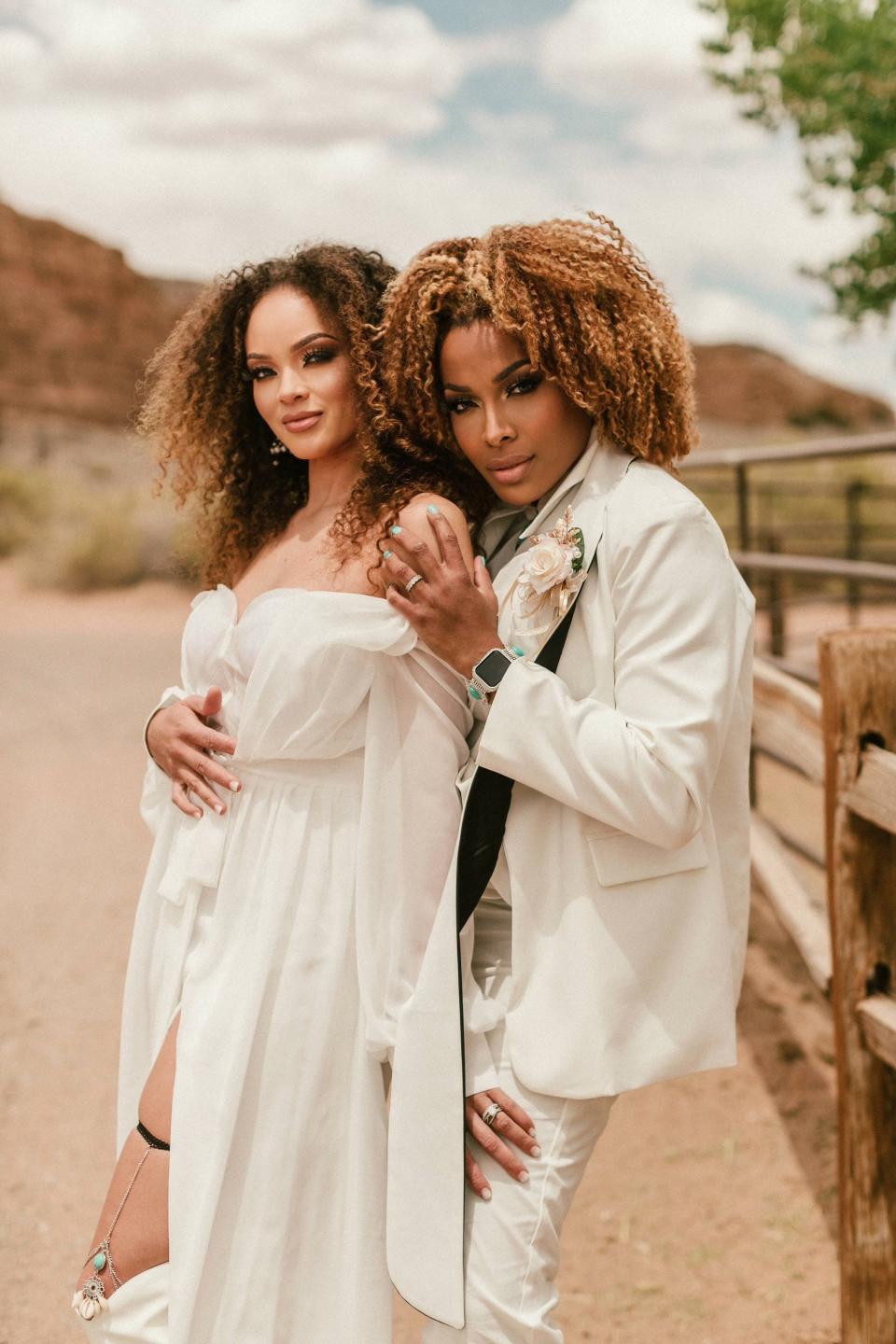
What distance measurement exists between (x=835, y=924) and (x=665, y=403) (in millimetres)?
1044

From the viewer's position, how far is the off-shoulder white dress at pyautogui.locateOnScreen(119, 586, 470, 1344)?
74.5 inches

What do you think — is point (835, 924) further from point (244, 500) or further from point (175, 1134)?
point (244, 500)

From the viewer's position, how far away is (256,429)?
8.42ft

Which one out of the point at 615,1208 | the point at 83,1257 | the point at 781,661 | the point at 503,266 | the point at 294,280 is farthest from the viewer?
the point at 781,661


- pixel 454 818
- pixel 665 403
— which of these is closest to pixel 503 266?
pixel 665 403

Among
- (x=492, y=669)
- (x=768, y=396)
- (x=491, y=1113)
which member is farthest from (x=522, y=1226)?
(x=768, y=396)

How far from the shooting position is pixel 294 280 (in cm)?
226

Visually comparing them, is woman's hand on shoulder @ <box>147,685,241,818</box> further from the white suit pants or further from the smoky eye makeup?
the smoky eye makeup

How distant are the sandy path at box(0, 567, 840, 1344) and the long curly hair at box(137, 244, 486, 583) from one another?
1.80 meters

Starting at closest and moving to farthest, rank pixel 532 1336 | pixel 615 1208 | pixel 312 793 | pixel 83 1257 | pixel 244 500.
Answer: pixel 532 1336 < pixel 312 793 < pixel 244 500 < pixel 83 1257 < pixel 615 1208

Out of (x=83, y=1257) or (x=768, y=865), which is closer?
(x=83, y=1257)

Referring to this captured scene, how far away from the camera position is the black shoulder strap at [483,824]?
1827 millimetres

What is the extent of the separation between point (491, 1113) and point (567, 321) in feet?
3.70

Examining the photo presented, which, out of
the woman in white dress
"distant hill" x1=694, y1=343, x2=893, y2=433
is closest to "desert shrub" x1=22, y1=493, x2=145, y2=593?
the woman in white dress
